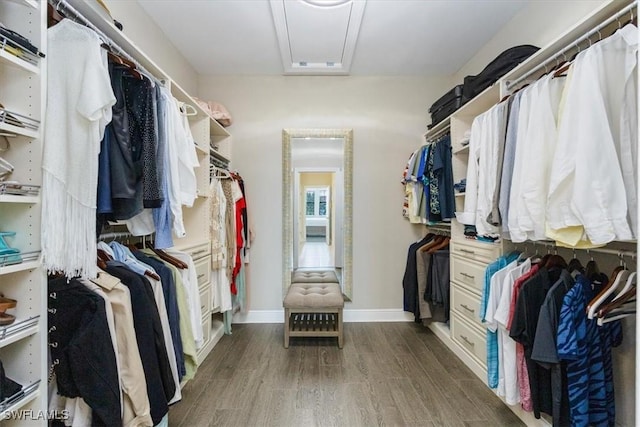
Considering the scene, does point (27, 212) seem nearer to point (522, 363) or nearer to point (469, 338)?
point (522, 363)

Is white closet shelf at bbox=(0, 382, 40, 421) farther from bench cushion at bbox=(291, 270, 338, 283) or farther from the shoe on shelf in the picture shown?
bench cushion at bbox=(291, 270, 338, 283)

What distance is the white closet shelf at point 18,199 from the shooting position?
872 millimetres

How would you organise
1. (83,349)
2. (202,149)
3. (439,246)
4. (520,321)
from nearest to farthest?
1. (83,349)
2. (520,321)
3. (202,149)
4. (439,246)

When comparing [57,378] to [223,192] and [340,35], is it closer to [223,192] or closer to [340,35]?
[223,192]

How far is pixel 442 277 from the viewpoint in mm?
2576

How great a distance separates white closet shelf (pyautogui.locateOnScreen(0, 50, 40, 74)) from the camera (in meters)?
0.86

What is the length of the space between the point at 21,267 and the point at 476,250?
2334 millimetres

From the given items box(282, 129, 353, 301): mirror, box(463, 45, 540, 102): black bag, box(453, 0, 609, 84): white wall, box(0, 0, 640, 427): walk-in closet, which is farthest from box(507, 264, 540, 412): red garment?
box(282, 129, 353, 301): mirror

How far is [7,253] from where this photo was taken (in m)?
0.90

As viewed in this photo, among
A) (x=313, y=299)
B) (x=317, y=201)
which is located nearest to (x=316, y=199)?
(x=317, y=201)

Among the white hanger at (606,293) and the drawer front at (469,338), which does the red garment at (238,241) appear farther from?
the white hanger at (606,293)

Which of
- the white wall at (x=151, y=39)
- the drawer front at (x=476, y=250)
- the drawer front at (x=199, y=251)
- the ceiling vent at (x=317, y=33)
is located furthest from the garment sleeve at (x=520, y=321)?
the white wall at (x=151, y=39)

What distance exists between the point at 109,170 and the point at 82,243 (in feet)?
0.96

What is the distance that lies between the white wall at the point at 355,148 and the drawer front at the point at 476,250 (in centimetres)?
83
